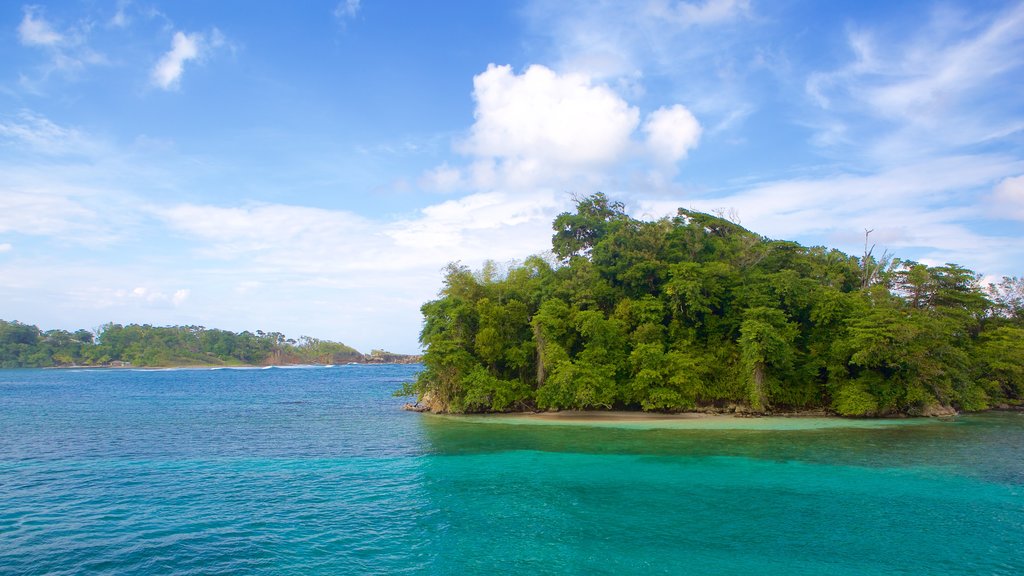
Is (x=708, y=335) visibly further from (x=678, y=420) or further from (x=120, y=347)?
(x=120, y=347)

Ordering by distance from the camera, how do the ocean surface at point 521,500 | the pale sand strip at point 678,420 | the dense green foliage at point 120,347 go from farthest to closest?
the dense green foliage at point 120,347 → the pale sand strip at point 678,420 → the ocean surface at point 521,500

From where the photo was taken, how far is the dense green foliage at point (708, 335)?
36.9 meters

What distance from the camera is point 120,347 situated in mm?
158875

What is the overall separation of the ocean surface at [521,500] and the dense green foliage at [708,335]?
4.50 meters

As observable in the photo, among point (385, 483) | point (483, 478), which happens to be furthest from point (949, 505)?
point (385, 483)

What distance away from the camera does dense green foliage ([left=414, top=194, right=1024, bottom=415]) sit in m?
36.9

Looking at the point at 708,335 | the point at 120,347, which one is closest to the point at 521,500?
the point at 708,335

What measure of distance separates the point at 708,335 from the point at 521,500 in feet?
88.6

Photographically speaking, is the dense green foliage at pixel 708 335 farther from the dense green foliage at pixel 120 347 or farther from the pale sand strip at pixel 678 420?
the dense green foliage at pixel 120 347

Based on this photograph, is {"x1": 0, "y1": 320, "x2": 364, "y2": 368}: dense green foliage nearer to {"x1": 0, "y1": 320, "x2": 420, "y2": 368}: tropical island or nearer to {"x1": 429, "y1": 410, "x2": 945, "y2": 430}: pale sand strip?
{"x1": 0, "y1": 320, "x2": 420, "y2": 368}: tropical island

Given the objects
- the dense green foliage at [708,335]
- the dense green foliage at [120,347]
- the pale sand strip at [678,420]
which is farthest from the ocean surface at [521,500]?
the dense green foliage at [120,347]

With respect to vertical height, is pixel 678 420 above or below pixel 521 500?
above

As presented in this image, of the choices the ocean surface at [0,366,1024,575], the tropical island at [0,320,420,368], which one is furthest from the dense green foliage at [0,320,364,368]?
the ocean surface at [0,366,1024,575]

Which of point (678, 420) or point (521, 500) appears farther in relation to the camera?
point (678, 420)
